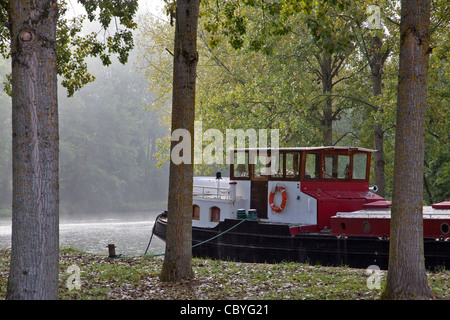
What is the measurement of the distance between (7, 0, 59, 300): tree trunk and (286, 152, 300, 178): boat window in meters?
9.83

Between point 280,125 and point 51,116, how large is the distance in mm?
18543

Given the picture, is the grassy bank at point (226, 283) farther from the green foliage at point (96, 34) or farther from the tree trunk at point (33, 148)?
the green foliage at point (96, 34)

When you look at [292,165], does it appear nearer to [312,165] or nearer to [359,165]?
[312,165]

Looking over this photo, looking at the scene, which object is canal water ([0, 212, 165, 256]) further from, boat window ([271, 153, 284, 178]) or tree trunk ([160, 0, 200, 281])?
tree trunk ([160, 0, 200, 281])

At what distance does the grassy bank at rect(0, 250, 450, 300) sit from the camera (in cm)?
848

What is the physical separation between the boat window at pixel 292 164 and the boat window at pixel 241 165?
5.21ft

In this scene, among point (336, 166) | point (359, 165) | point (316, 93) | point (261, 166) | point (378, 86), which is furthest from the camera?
point (316, 93)

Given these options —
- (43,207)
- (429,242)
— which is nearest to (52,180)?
(43,207)

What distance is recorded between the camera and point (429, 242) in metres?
12.4

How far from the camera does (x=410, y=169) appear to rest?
767 centimetres

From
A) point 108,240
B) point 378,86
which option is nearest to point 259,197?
point 378,86

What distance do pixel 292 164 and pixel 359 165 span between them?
2175 millimetres

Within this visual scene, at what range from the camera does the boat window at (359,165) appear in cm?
1567
